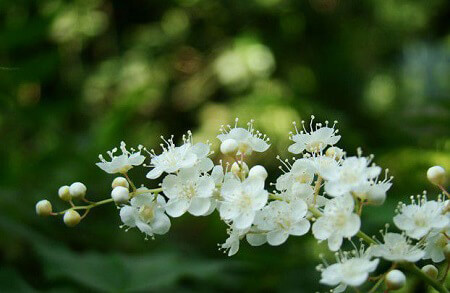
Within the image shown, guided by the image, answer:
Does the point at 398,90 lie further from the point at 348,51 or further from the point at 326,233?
the point at 326,233

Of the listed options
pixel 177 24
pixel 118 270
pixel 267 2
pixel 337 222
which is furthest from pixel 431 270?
pixel 177 24

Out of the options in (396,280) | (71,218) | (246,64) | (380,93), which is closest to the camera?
(396,280)

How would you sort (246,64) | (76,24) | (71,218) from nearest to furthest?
(71,218), (246,64), (76,24)

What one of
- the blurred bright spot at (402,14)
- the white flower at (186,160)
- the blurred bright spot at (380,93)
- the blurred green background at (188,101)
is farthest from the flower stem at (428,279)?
the blurred bright spot at (402,14)

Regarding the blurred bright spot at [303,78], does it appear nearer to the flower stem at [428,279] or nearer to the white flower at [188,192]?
the white flower at [188,192]

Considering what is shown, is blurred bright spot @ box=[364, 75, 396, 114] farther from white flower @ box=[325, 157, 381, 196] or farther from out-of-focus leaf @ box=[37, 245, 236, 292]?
white flower @ box=[325, 157, 381, 196]

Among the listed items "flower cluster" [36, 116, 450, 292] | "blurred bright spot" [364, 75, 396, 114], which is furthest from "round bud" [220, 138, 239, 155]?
"blurred bright spot" [364, 75, 396, 114]

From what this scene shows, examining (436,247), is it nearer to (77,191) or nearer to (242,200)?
(242,200)
